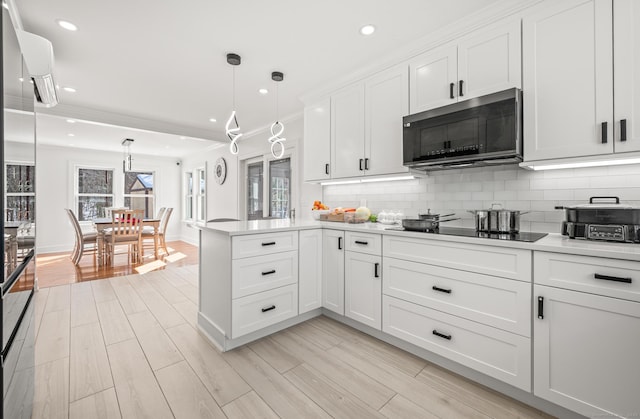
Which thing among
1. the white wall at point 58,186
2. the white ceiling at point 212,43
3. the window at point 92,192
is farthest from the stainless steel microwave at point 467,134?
the window at point 92,192

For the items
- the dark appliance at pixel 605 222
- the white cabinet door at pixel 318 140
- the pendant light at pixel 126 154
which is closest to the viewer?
the dark appliance at pixel 605 222

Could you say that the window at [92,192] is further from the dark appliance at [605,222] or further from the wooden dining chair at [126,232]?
the dark appliance at [605,222]

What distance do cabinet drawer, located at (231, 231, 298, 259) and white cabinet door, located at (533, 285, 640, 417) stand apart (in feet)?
5.50

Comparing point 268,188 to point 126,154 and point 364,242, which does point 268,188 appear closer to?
point 364,242

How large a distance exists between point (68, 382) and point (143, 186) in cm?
708

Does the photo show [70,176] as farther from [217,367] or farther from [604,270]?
[604,270]

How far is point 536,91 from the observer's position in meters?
1.77

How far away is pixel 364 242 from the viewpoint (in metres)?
2.30

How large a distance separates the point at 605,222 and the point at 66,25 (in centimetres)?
376

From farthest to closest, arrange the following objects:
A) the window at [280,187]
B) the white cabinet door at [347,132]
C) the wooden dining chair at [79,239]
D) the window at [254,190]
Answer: the window at [254,190], the wooden dining chair at [79,239], the window at [280,187], the white cabinet door at [347,132]

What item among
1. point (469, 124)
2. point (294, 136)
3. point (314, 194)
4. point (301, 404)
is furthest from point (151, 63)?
point (301, 404)

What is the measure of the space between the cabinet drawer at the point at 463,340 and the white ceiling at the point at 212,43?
6.81ft

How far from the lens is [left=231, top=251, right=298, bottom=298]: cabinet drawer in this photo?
6.80ft

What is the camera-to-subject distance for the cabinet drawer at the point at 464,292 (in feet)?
5.08
